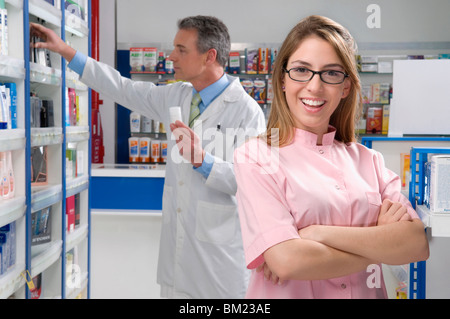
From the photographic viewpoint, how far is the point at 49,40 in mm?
1863

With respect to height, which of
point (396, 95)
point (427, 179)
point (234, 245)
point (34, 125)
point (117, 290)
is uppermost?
point (396, 95)

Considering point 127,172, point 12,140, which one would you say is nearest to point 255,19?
point 127,172

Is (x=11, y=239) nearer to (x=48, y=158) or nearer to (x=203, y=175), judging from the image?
(x=48, y=158)

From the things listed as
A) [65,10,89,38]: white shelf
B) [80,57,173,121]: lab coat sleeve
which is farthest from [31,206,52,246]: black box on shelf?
[65,10,89,38]: white shelf

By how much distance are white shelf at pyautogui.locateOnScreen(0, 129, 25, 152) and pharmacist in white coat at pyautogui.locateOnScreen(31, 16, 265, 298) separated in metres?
0.54

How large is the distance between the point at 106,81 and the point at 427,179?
56.3 inches

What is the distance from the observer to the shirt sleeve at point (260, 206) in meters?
1.08

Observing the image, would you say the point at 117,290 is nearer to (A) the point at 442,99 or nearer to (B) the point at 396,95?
(B) the point at 396,95

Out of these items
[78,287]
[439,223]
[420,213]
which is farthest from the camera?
[78,287]

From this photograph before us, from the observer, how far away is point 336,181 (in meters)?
1.16

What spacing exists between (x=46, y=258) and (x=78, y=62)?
804 mm

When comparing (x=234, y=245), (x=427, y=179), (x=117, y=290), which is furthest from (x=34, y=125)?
(x=117, y=290)

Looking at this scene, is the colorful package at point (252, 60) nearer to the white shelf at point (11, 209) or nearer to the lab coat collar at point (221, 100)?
the lab coat collar at point (221, 100)

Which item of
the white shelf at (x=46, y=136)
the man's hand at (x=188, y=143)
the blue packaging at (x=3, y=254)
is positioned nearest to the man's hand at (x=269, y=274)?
the man's hand at (x=188, y=143)
